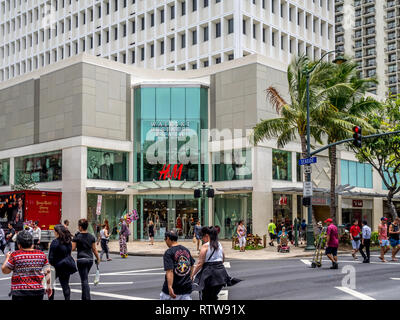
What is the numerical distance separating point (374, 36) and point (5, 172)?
80.2 metres

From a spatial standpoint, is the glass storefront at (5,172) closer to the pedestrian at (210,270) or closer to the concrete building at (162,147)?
the concrete building at (162,147)

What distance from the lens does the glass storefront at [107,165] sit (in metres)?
37.9

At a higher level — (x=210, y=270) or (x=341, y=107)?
(x=341, y=107)

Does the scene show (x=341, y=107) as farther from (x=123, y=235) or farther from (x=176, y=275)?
(x=176, y=275)

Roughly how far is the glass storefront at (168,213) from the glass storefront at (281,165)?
5.39 meters

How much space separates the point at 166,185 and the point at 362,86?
46.5 ft

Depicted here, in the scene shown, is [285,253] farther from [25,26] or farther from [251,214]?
[25,26]

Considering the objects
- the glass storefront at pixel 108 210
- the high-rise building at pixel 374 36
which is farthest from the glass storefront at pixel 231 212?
the high-rise building at pixel 374 36

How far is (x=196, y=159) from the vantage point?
3966 centimetres

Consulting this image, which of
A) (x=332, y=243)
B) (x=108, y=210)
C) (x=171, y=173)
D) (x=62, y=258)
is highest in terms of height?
(x=171, y=173)

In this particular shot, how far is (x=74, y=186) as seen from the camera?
37281 mm

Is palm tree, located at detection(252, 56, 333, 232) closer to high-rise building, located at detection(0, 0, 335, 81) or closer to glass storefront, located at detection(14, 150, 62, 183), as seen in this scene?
glass storefront, located at detection(14, 150, 62, 183)

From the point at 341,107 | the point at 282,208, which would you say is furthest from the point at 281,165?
the point at 341,107
